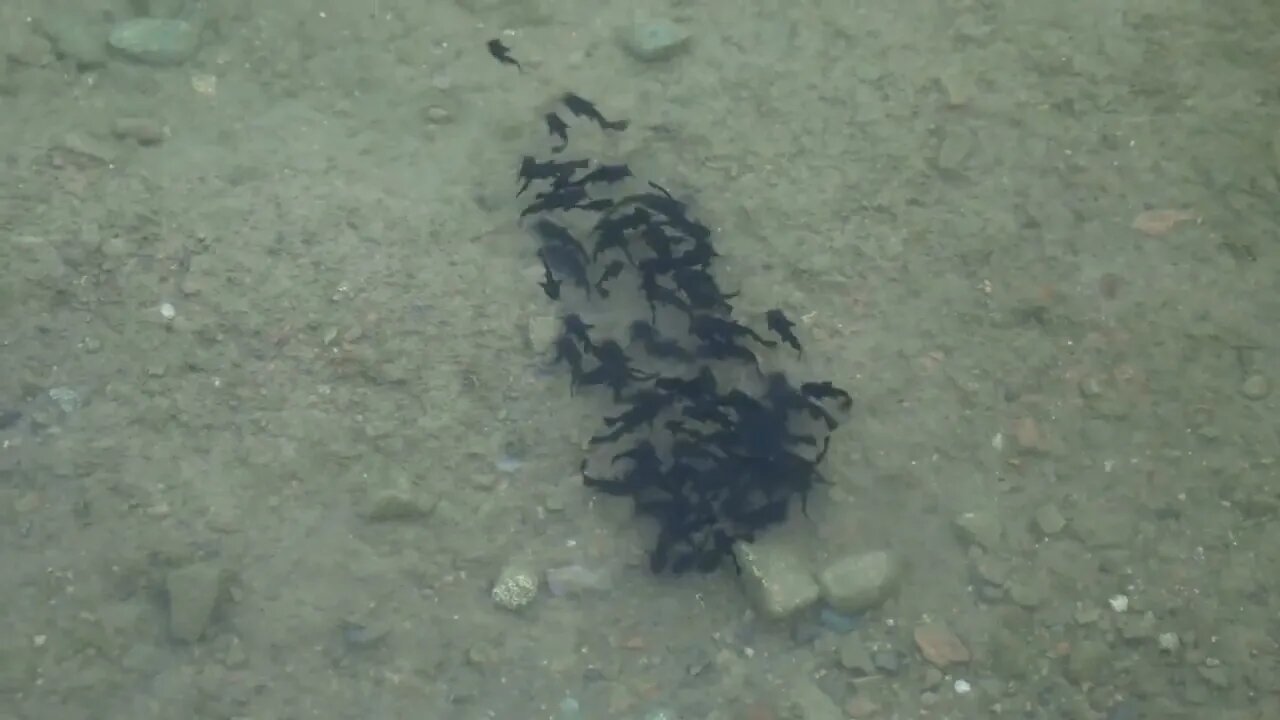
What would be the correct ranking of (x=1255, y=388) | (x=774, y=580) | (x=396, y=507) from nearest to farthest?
(x=774, y=580)
(x=396, y=507)
(x=1255, y=388)

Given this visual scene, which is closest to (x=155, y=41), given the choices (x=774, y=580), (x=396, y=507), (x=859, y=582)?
(x=396, y=507)

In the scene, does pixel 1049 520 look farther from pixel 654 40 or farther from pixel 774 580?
pixel 654 40

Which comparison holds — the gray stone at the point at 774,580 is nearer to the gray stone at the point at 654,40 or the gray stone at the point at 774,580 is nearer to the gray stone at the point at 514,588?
the gray stone at the point at 514,588

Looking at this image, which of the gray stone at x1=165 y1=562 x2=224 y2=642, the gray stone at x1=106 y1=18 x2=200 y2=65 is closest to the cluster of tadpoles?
the gray stone at x1=165 y1=562 x2=224 y2=642

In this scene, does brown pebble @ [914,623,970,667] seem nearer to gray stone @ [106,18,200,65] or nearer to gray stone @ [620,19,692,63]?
gray stone @ [620,19,692,63]

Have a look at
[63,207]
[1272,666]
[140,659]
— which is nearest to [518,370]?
[140,659]

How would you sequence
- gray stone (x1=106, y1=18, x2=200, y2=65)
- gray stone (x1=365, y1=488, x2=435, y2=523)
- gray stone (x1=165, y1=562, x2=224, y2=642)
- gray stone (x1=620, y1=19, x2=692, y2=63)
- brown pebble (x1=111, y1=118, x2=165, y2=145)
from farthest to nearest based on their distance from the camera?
gray stone (x1=620, y1=19, x2=692, y2=63) → gray stone (x1=106, y1=18, x2=200, y2=65) → brown pebble (x1=111, y1=118, x2=165, y2=145) → gray stone (x1=365, y1=488, x2=435, y2=523) → gray stone (x1=165, y1=562, x2=224, y2=642)
